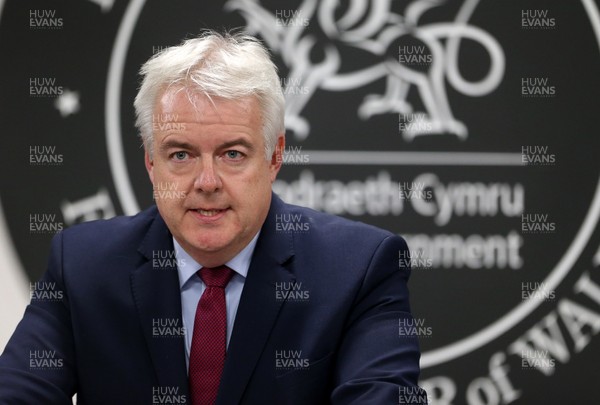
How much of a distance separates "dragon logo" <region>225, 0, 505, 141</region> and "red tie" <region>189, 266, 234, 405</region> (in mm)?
1577

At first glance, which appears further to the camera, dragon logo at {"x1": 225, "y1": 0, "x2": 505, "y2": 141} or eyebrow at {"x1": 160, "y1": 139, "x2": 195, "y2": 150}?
dragon logo at {"x1": 225, "y1": 0, "x2": 505, "y2": 141}

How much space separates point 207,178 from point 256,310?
370 mm

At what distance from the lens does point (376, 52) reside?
12.3 feet

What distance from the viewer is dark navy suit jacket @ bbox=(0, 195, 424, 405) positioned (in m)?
2.19

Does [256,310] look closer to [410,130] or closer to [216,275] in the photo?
[216,275]

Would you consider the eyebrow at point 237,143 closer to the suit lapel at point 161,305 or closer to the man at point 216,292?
the man at point 216,292

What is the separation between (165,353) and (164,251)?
0.96ft

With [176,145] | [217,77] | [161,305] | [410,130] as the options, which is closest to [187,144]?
[176,145]


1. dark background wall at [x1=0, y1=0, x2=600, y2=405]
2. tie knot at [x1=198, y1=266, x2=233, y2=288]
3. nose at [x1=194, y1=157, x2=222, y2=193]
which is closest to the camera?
nose at [x1=194, y1=157, x2=222, y2=193]

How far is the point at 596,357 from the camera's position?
12.5ft

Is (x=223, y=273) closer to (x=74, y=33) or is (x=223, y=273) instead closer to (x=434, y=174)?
(x=434, y=174)

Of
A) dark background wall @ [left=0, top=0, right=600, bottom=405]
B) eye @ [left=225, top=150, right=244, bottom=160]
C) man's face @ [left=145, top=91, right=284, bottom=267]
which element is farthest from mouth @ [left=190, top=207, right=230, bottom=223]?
dark background wall @ [left=0, top=0, right=600, bottom=405]

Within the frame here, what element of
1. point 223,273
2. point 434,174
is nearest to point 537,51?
point 434,174

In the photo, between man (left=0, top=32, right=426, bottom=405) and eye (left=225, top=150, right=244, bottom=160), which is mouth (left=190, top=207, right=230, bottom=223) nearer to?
man (left=0, top=32, right=426, bottom=405)
